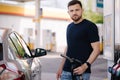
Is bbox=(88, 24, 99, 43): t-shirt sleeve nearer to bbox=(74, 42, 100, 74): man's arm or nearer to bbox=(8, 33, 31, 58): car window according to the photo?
bbox=(74, 42, 100, 74): man's arm


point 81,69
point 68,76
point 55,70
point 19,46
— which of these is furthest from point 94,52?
point 55,70

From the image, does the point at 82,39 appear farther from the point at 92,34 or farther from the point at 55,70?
the point at 55,70

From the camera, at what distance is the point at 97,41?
4.49 metres

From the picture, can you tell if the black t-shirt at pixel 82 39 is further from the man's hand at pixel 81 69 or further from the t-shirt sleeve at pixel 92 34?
the man's hand at pixel 81 69

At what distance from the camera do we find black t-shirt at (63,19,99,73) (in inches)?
176

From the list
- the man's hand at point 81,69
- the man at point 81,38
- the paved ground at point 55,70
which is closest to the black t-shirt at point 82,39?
the man at point 81,38

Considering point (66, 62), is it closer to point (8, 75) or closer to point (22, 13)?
point (8, 75)

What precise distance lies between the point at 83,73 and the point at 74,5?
82 centimetres

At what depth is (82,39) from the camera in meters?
4.52

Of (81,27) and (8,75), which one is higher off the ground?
(81,27)

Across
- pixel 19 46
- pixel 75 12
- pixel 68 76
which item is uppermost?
pixel 75 12

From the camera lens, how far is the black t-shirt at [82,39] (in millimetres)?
4477

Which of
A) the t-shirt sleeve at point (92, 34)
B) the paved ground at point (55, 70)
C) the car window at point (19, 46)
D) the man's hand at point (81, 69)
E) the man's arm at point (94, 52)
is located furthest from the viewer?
the paved ground at point (55, 70)

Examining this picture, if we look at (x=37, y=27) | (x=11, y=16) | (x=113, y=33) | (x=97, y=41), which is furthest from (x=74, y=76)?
(x=11, y=16)
